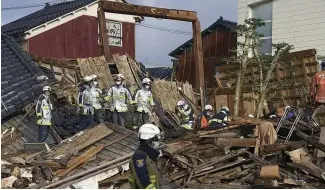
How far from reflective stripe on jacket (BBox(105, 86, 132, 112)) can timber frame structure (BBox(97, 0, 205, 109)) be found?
3.83 m

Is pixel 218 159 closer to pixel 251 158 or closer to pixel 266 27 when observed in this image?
pixel 251 158

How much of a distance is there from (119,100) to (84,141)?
2.60 m

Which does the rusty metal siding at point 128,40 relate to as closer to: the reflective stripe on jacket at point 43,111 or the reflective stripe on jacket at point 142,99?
the reflective stripe on jacket at point 142,99

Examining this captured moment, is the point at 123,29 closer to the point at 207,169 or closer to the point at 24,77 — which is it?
the point at 24,77

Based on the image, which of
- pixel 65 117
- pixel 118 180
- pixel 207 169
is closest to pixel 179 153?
pixel 207 169

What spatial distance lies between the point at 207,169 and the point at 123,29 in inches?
761

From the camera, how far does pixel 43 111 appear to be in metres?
13.4

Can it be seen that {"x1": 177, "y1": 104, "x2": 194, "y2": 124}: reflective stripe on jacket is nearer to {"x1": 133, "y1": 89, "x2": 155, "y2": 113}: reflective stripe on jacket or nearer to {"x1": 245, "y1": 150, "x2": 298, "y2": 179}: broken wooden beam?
{"x1": 133, "y1": 89, "x2": 155, "y2": 113}: reflective stripe on jacket

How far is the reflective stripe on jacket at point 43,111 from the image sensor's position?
43.9 ft

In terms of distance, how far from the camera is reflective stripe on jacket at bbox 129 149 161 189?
23.1ft

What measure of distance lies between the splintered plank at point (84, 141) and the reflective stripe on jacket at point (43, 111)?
1.17m

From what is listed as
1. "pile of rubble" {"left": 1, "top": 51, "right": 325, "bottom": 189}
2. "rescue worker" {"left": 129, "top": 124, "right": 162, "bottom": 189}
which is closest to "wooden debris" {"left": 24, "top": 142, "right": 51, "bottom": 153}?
"pile of rubble" {"left": 1, "top": 51, "right": 325, "bottom": 189}

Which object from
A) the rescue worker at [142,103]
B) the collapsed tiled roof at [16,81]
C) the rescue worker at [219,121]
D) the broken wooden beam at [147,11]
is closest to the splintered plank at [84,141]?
the rescue worker at [142,103]

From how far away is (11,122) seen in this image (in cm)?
1413
